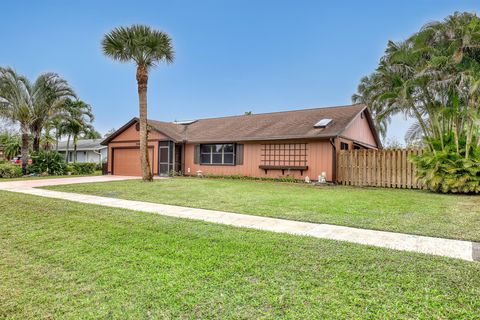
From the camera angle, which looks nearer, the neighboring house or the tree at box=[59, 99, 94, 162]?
the tree at box=[59, 99, 94, 162]

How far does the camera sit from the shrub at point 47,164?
18.6 m

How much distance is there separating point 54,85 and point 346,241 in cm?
2182

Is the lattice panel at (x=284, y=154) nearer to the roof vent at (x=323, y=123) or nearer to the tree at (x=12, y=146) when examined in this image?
the roof vent at (x=323, y=123)

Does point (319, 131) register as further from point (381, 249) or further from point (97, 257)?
point (97, 257)

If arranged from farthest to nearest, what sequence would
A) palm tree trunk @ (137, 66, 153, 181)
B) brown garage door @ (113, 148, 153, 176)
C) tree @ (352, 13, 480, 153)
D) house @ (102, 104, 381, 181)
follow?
brown garage door @ (113, 148, 153, 176) < house @ (102, 104, 381, 181) < palm tree trunk @ (137, 66, 153, 181) < tree @ (352, 13, 480, 153)

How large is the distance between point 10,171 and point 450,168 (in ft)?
73.9

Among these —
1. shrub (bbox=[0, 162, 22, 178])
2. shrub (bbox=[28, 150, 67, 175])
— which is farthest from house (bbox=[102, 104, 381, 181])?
shrub (bbox=[0, 162, 22, 178])

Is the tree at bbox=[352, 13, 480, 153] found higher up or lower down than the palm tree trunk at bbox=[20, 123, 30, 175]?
higher up

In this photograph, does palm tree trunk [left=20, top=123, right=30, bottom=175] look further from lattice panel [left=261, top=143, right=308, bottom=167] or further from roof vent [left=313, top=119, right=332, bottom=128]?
roof vent [left=313, top=119, right=332, bottom=128]

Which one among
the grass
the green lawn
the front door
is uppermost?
the front door

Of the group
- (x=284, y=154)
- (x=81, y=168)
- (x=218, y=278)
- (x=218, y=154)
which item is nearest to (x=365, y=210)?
(x=218, y=278)

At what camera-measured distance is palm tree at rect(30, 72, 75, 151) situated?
18.7 m

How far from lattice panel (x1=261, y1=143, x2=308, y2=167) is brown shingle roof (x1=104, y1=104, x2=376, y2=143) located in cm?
64

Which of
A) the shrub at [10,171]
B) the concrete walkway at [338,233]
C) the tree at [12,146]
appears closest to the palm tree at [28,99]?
the shrub at [10,171]
